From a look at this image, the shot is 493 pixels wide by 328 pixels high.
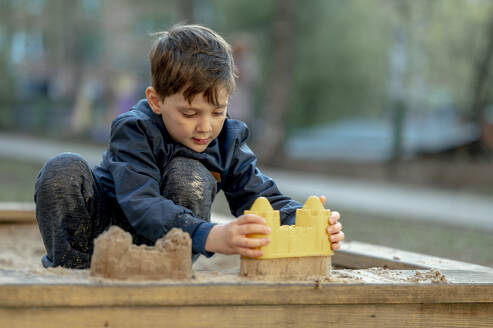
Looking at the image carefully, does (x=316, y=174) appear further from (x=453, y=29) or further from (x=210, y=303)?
(x=210, y=303)

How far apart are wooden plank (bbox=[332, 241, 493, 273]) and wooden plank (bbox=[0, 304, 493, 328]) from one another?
46 cm

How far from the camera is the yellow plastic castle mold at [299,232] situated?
1914mm

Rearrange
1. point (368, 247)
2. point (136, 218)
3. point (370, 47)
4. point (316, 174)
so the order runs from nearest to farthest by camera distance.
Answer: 1. point (136, 218)
2. point (368, 247)
3. point (316, 174)
4. point (370, 47)

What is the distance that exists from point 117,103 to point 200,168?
874 inches

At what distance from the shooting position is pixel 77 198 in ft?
7.79

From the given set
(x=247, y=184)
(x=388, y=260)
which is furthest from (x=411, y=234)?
(x=247, y=184)

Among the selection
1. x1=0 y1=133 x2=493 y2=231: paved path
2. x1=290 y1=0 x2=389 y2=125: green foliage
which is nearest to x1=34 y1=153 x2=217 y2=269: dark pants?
x1=0 y1=133 x2=493 y2=231: paved path

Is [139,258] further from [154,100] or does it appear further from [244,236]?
[154,100]

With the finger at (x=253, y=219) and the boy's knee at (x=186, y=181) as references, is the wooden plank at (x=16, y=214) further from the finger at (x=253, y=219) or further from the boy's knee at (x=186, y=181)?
the finger at (x=253, y=219)

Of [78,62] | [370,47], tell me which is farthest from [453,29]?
[78,62]

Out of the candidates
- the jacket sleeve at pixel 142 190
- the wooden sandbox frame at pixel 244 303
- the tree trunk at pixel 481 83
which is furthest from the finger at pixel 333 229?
the tree trunk at pixel 481 83

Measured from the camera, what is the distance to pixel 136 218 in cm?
214

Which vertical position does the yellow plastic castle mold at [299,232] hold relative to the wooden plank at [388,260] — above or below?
above

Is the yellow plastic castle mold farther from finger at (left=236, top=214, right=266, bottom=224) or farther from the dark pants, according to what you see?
the dark pants
